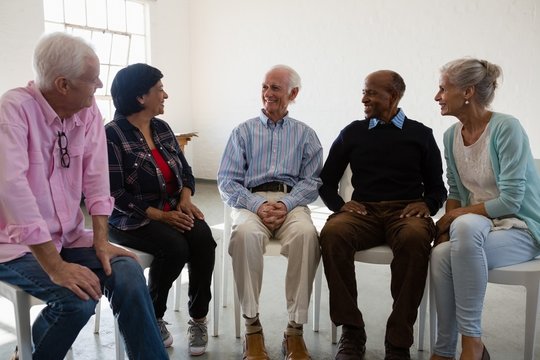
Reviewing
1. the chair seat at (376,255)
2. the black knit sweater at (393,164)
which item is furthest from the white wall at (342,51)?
the chair seat at (376,255)

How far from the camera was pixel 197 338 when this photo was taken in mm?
2137

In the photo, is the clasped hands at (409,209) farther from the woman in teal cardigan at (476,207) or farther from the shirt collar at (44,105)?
the shirt collar at (44,105)

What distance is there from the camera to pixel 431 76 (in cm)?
502

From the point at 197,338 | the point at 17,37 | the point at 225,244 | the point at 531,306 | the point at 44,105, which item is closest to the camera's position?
the point at 44,105

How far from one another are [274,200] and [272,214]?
0.14m

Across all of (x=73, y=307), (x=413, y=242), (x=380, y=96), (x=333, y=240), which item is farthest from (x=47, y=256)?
(x=380, y=96)

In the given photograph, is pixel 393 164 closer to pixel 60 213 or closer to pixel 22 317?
pixel 60 213

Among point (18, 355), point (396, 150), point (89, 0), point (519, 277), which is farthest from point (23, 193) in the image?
point (89, 0)

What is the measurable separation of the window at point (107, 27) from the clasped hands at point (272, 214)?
13.4 feet

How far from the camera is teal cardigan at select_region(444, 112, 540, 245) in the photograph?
1900mm

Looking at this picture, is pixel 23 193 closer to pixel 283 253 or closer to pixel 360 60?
pixel 283 253

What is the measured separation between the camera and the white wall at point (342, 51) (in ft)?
15.2

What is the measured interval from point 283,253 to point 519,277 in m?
0.90

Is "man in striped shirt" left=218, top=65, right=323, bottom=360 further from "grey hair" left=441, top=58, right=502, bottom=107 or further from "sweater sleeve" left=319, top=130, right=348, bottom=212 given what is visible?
"grey hair" left=441, top=58, right=502, bottom=107
